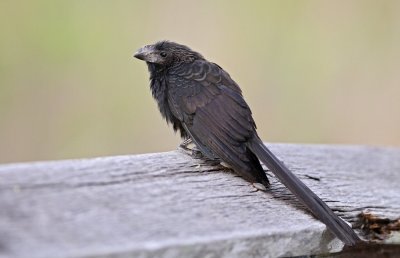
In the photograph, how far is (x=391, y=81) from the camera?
19.8ft

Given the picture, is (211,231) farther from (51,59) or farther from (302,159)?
(51,59)

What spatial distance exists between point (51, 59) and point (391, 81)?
2374 mm

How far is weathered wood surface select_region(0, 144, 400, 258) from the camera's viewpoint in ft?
5.82

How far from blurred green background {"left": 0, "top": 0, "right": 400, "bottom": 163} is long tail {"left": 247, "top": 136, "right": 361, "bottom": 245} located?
281cm

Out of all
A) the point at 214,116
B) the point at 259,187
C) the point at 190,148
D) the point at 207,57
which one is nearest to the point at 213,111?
the point at 214,116

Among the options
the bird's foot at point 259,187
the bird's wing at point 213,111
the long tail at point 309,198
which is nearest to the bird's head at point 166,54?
the bird's wing at point 213,111

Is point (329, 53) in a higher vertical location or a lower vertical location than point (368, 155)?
higher

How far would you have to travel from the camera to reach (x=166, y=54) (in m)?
3.56

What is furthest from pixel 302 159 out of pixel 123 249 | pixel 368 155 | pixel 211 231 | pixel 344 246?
pixel 123 249

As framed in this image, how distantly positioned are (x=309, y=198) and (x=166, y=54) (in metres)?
1.30

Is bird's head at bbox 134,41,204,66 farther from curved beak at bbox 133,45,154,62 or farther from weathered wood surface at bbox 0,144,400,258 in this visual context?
weathered wood surface at bbox 0,144,400,258

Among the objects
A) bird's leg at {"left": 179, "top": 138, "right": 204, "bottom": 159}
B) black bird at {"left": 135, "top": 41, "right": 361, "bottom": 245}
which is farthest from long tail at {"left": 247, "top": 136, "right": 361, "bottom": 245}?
bird's leg at {"left": 179, "top": 138, "right": 204, "bottom": 159}

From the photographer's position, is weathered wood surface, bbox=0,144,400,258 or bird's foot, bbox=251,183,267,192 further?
bird's foot, bbox=251,183,267,192

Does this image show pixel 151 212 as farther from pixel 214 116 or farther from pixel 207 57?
pixel 207 57
